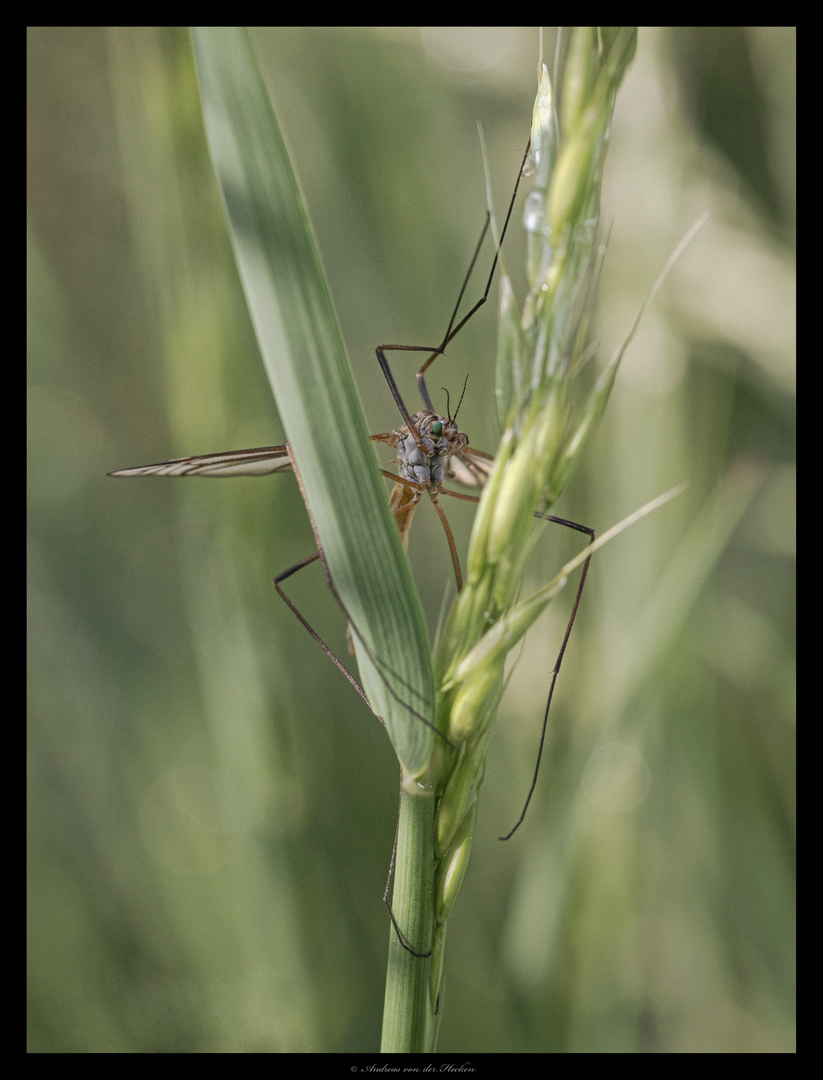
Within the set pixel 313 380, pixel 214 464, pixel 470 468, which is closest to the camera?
pixel 313 380

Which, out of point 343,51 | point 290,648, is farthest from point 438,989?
point 343,51

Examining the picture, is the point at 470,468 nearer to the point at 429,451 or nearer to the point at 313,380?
the point at 429,451

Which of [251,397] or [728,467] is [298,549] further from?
[728,467]

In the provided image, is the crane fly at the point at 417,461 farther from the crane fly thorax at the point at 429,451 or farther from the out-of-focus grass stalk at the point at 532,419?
the out-of-focus grass stalk at the point at 532,419

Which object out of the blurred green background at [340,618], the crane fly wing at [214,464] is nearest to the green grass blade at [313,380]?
the crane fly wing at [214,464]

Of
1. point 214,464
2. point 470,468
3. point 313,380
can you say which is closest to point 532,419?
point 313,380

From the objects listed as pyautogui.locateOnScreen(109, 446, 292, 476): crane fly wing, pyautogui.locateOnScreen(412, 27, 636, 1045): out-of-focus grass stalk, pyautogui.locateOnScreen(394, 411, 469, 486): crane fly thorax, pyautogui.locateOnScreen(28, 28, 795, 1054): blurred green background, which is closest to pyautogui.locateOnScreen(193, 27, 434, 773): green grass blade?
pyautogui.locateOnScreen(412, 27, 636, 1045): out-of-focus grass stalk
